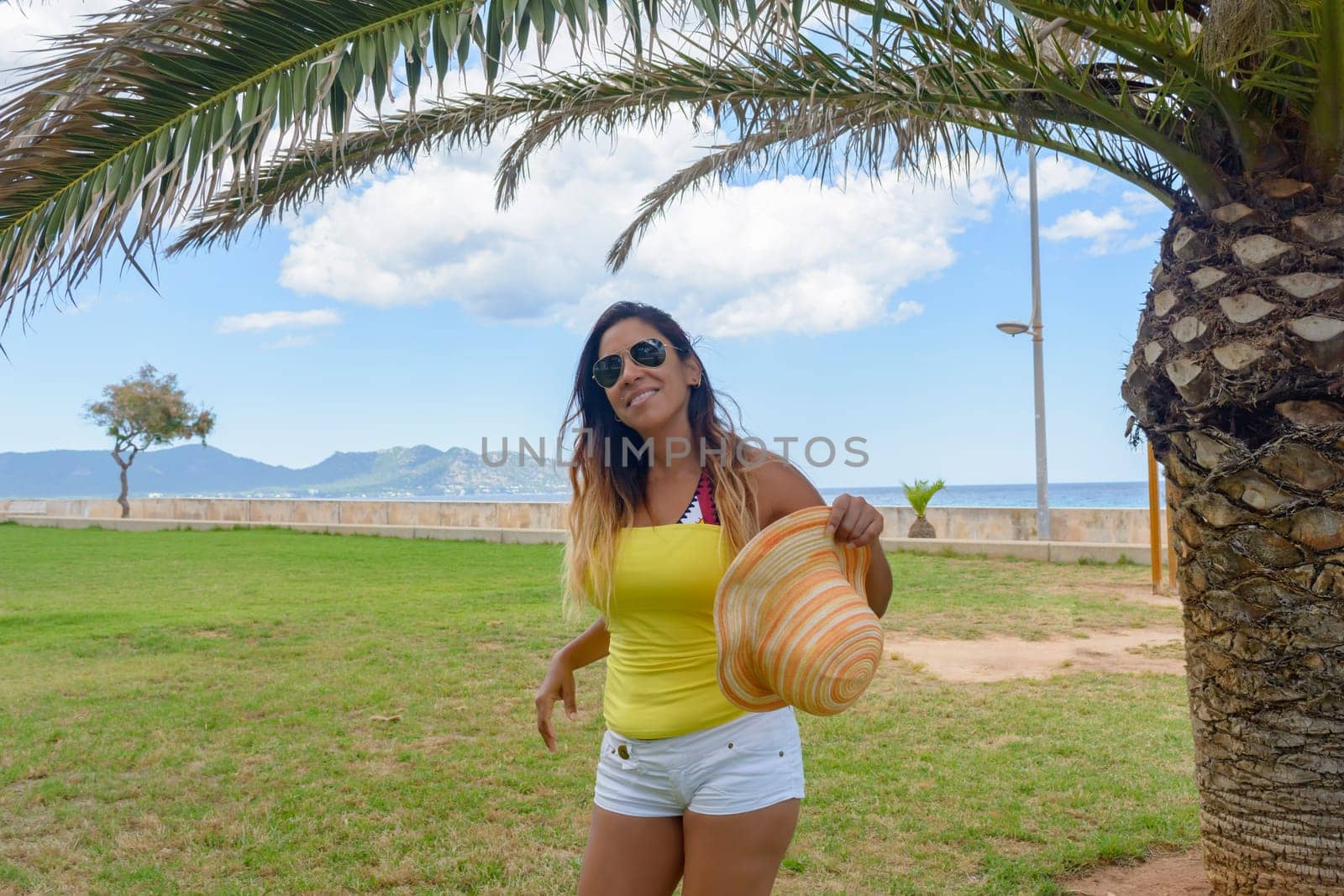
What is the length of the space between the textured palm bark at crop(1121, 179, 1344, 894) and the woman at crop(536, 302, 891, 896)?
167 centimetres

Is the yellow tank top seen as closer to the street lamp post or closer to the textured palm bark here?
the textured palm bark

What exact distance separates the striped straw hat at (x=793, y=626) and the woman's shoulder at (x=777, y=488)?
0.60ft

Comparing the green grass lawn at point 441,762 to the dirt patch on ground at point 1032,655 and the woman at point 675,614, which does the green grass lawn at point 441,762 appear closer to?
the dirt patch on ground at point 1032,655

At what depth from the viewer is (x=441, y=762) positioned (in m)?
5.54

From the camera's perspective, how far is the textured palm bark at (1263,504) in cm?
→ 300

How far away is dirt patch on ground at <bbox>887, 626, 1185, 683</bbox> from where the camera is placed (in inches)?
306

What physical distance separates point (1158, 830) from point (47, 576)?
15.4 m

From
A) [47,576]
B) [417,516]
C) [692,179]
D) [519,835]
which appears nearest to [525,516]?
[417,516]

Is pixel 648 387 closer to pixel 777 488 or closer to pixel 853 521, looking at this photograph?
pixel 777 488

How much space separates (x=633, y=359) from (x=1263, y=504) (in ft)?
6.98

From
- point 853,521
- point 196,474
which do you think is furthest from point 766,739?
point 196,474

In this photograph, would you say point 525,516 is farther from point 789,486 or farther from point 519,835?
point 789,486

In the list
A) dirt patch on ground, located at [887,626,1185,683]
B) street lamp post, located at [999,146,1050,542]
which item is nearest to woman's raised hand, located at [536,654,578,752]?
dirt patch on ground, located at [887,626,1185,683]

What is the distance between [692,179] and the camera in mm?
7363
